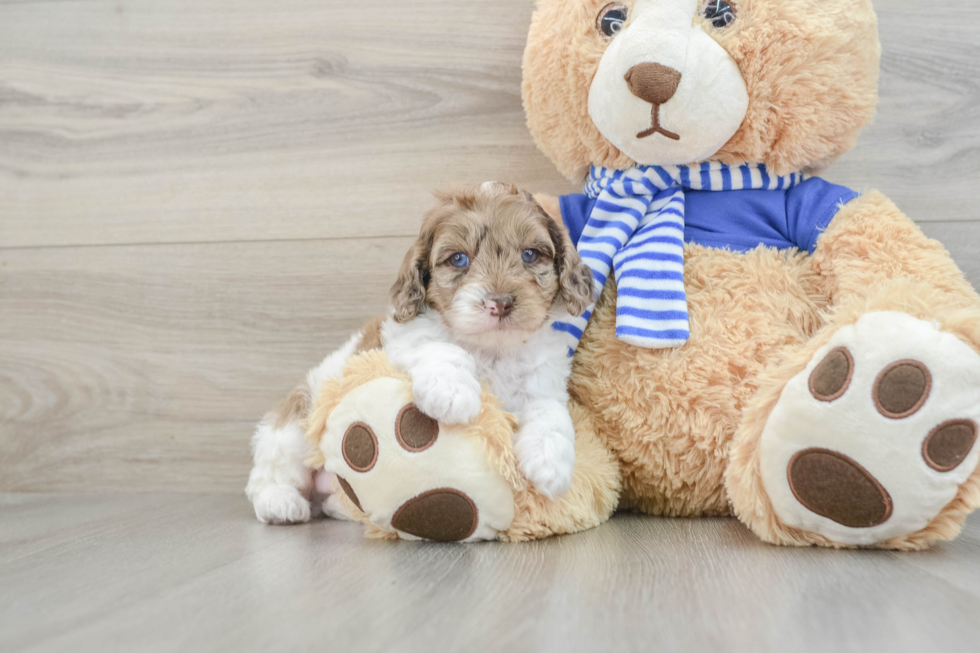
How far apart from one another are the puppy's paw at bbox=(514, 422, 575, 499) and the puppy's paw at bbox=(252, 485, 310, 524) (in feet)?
1.95

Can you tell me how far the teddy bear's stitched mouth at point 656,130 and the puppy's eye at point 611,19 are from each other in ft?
0.62

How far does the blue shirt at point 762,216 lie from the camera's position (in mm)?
1500

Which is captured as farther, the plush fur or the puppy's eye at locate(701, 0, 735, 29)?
the puppy's eye at locate(701, 0, 735, 29)

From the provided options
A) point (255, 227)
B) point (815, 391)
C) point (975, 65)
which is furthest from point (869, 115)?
point (255, 227)

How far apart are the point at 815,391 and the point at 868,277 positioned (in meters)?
0.35

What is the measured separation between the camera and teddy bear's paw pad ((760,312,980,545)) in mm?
1061

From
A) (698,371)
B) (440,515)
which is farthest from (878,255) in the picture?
(440,515)

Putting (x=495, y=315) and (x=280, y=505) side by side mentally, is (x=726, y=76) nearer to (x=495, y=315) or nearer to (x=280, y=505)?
(x=495, y=315)

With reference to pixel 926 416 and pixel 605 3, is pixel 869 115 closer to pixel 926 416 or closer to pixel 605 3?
pixel 605 3

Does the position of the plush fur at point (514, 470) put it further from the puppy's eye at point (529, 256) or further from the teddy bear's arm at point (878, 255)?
the teddy bear's arm at point (878, 255)

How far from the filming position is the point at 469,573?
3.57ft

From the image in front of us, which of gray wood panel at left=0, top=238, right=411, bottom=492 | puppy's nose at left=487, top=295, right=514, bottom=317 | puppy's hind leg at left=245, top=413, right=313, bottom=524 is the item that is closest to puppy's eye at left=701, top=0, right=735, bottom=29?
puppy's nose at left=487, top=295, right=514, bottom=317

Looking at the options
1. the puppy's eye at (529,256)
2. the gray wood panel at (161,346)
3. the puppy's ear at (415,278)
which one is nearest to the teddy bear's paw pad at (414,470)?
the puppy's ear at (415,278)

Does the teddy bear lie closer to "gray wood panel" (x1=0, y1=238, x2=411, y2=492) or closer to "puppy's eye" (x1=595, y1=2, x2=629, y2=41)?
"puppy's eye" (x1=595, y1=2, x2=629, y2=41)
